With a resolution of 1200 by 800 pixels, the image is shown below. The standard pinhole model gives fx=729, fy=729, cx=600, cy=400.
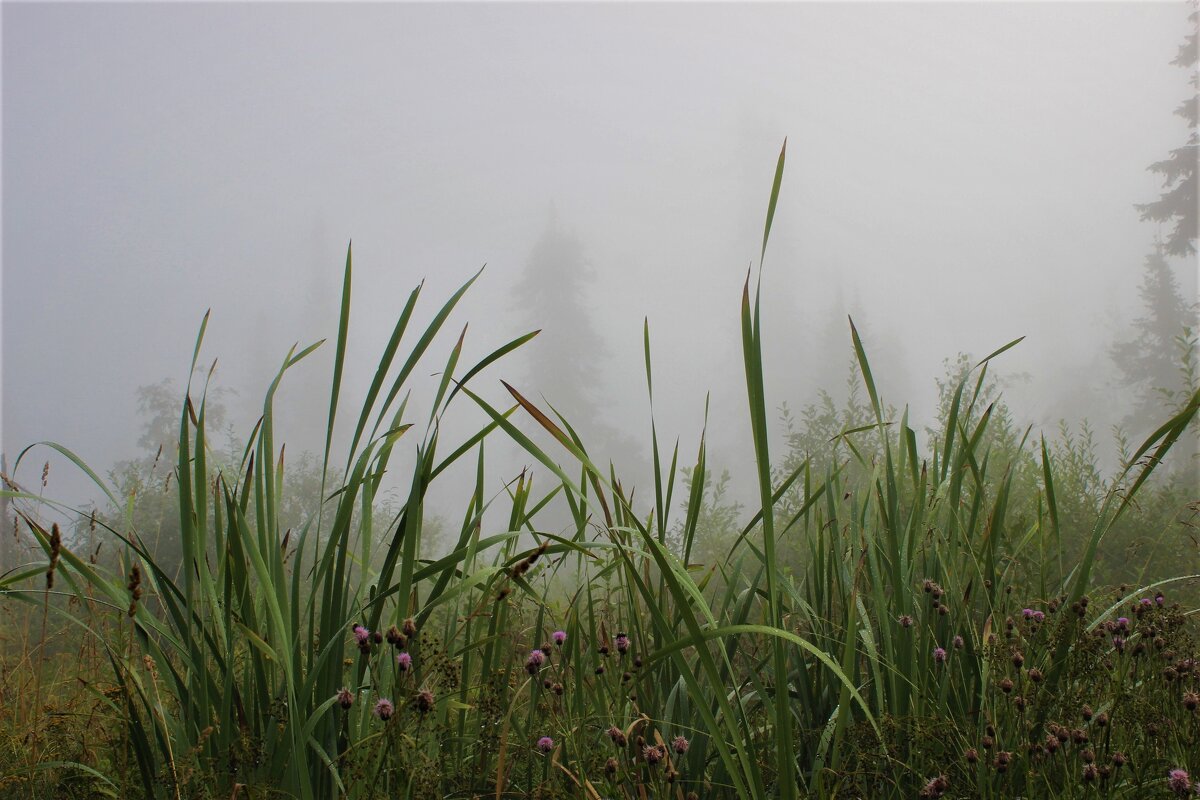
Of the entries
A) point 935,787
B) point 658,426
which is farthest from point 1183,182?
point 658,426

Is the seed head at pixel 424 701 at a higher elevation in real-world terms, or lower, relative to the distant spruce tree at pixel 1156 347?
lower

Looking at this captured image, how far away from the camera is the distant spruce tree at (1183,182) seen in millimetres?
17938

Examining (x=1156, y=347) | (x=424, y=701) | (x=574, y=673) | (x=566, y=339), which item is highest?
(x=566, y=339)

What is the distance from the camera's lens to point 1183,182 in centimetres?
1881

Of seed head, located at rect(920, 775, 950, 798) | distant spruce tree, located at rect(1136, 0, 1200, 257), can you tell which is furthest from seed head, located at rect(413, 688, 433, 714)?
distant spruce tree, located at rect(1136, 0, 1200, 257)

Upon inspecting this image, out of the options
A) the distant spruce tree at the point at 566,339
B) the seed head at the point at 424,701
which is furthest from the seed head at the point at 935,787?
the distant spruce tree at the point at 566,339

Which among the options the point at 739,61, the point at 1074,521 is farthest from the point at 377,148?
the point at 1074,521

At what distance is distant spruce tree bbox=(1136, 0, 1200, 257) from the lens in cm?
1794

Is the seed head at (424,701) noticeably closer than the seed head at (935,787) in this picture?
Yes

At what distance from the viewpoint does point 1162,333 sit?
22.7 metres

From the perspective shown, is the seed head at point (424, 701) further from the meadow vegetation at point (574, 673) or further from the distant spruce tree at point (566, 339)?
the distant spruce tree at point (566, 339)

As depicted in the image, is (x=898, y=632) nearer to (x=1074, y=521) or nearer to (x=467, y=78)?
(x=1074, y=521)

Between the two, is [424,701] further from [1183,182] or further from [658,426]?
[658,426]

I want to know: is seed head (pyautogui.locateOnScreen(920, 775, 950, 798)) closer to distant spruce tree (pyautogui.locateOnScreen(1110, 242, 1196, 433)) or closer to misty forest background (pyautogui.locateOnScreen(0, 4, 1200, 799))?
misty forest background (pyautogui.locateOnScreen(0, 4, 1200, 799))
